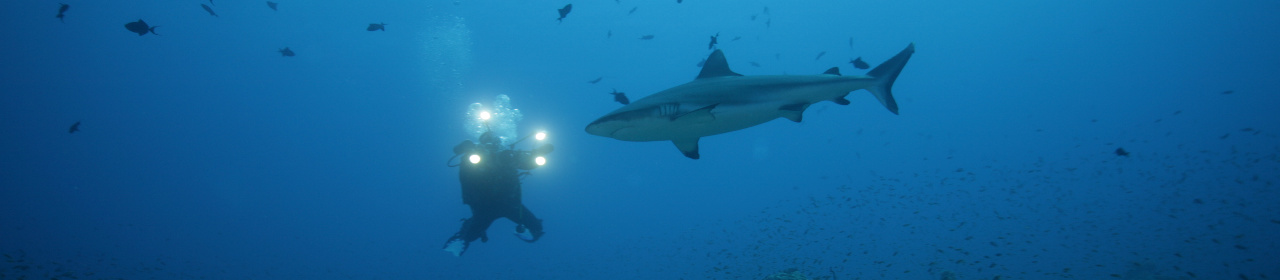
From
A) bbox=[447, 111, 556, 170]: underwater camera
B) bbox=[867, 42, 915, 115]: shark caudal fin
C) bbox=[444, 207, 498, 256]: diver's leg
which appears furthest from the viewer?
bbox=[444, 207, 498, 256]: diver's leg

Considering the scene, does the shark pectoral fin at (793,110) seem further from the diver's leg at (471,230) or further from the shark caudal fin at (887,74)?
the diver's leg at (471,230)

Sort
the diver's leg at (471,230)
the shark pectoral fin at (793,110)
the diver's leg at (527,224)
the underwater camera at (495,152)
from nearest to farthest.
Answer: the shark pectoral fin at (793,110) < the underwater camera at (495,152) < the diver's leg at (471,230) < the diver's leg at (527,224)

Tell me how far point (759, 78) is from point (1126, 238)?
5042cm

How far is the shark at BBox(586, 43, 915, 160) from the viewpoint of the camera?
11.2 ft

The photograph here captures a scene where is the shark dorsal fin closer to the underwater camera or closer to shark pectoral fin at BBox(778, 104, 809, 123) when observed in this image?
shark pectoral fin at BBox(778, 104, 809, 123)

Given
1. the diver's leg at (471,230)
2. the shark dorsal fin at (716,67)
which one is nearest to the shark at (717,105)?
the shark dorsal fin at (716,67)

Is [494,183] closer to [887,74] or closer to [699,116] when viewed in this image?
[699,116]

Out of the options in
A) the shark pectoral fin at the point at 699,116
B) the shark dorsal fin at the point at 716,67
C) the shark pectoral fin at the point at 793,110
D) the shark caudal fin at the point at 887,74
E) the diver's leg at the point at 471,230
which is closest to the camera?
the shark pectoral fin at the point at 699,116

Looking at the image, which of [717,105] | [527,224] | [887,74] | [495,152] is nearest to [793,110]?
[717,105]

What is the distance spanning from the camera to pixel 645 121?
342cm

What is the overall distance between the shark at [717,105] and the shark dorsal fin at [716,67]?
0.54 meters

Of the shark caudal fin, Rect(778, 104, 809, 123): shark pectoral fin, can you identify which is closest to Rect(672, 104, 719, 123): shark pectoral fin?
Rect(778, 104, 809, 123): shark pectoral fin

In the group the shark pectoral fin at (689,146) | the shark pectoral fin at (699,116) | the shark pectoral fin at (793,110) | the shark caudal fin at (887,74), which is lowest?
the shark pectoral fin at (689,146)

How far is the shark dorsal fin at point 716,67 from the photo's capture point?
471cm
